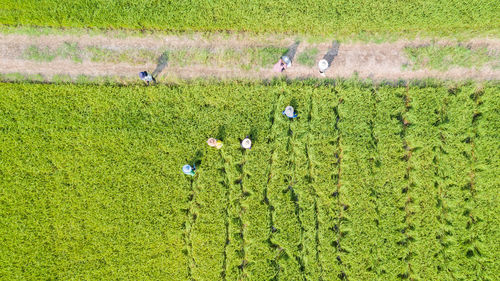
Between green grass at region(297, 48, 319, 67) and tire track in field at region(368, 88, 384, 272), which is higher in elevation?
green grass at region(297, 48, 319, 67)

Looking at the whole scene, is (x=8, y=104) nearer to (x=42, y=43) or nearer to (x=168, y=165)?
(x=42, y=43)

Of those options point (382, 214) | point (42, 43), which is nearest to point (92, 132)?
point (42, 43)

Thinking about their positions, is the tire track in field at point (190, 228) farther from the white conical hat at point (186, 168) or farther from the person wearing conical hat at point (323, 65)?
the person wearing conical hat at point (323, 65)

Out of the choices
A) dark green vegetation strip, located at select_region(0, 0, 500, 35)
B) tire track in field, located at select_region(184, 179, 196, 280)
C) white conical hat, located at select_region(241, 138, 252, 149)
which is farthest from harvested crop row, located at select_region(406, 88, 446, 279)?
tire track in field, located at select_region(184, 179, 196, 280)

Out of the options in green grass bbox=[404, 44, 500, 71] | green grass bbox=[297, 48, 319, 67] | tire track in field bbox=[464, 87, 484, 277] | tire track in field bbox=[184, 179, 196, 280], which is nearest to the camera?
tire track in field bbox=[464, 87, 484, 277]

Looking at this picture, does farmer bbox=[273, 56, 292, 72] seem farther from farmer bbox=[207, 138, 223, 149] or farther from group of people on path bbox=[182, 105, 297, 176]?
farmer bbox=[207, 138, 223, 149]
